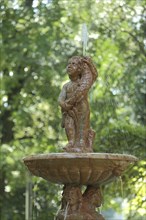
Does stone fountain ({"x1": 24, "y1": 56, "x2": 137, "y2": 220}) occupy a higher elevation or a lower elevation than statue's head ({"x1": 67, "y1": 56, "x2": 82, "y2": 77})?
lower

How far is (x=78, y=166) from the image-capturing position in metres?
7.95

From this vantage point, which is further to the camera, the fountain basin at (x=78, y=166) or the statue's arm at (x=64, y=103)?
the statue's arm at (x=64, y=103)

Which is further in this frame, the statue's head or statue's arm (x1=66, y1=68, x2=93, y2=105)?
the statue's head

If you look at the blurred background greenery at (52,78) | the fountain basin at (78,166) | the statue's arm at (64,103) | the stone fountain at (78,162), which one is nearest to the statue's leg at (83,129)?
the stone fountain at (78,162)

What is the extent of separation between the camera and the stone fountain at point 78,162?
7949 mm

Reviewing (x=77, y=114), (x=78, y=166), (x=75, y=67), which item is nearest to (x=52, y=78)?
(x=75, y=67)

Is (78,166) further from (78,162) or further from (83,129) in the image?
(83,129)

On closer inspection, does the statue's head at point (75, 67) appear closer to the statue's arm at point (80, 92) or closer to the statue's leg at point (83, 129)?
the statue's arm at point (80, 92)

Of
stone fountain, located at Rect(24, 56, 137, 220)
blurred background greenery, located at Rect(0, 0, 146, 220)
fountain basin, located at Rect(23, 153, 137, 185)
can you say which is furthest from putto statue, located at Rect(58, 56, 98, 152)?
blurred background greenery, located at Rect(0, 0, 146, 220)

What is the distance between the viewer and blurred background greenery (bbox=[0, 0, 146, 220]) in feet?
56.9

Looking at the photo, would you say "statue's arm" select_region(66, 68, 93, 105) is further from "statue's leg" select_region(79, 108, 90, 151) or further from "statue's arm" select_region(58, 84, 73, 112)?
"statue's leg" select_region(79, 108, 90, 151)

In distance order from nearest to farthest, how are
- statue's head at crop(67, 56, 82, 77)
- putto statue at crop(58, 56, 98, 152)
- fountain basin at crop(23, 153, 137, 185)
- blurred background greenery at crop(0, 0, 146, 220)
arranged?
fountain basin at crop(23, 153, 137, 185) → putto statue at crop(58, 56, 98, 152) → statue's head at crop(67, 56, 82, 77) → blurred background greenery at crop(0, 0, 146, 220)

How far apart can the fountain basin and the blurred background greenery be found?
7.82 m

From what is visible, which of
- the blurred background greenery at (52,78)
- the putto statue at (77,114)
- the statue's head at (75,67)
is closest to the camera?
the putto statue at (77,114)
